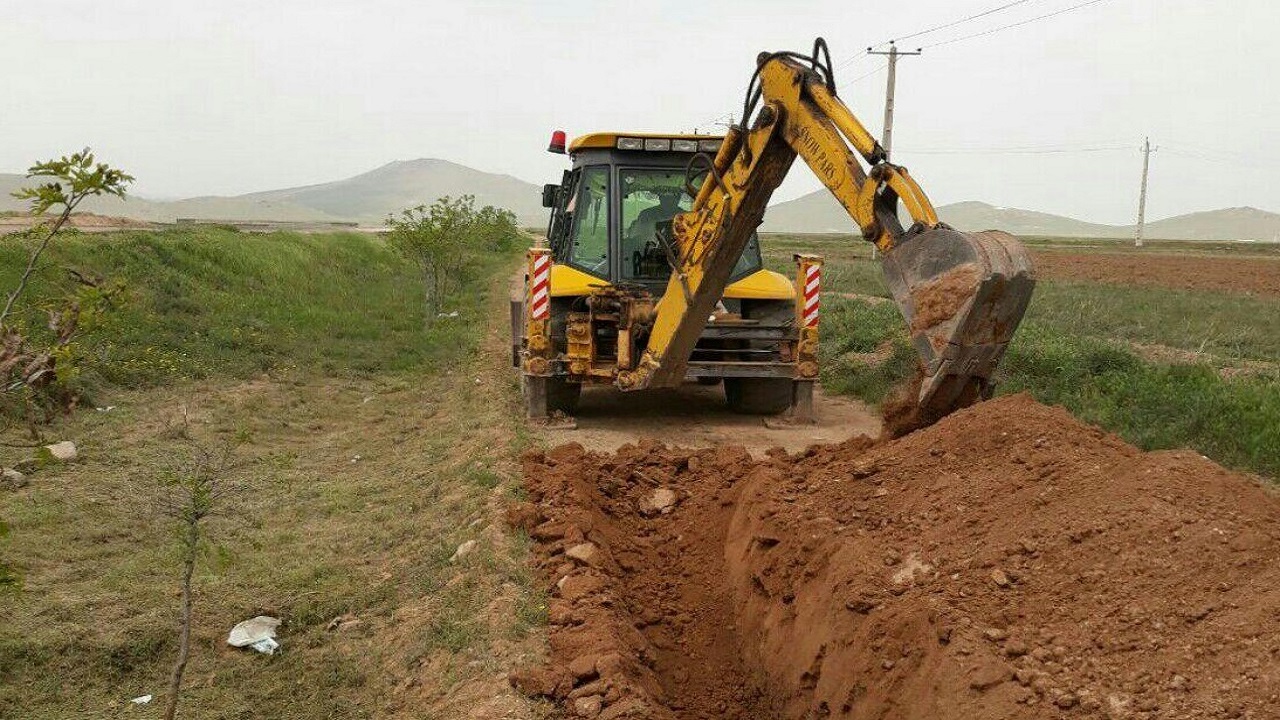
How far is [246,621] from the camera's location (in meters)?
6.23

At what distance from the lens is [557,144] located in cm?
1154

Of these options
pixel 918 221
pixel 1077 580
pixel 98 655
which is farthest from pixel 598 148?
pixel 1077 580

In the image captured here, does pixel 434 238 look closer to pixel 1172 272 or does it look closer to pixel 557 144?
pixel 557 144

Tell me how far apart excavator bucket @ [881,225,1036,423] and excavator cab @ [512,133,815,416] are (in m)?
4.17

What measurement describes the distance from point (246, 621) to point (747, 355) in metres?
5.69

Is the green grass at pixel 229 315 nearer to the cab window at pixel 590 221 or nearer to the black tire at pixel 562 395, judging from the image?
the black tire at pixel 562 395

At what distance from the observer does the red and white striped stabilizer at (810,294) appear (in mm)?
10250

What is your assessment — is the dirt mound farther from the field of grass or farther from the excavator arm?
the field of grass

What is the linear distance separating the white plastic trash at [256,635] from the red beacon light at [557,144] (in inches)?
263

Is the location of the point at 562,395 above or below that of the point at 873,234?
below

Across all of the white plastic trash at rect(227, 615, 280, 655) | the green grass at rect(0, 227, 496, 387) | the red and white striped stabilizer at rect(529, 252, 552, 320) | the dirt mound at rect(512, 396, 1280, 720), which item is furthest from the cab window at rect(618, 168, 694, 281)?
the white plastic trash at rect(227, 615, 280, 655)

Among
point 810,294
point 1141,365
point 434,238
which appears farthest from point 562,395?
point 434,238

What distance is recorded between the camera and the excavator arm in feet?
18.2

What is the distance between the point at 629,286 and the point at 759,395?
2002mm
